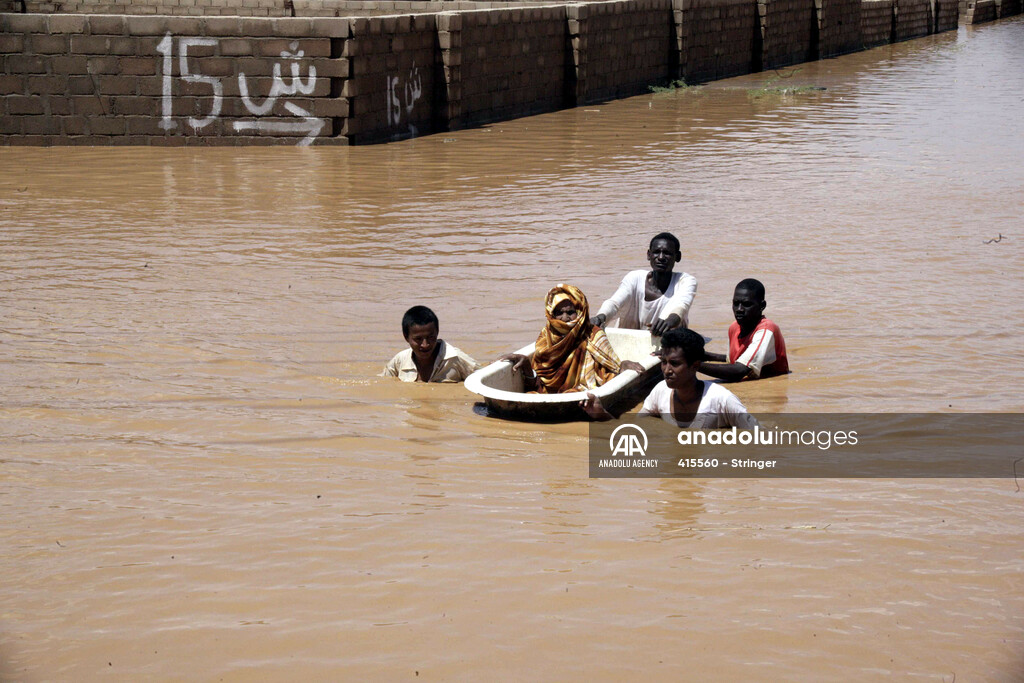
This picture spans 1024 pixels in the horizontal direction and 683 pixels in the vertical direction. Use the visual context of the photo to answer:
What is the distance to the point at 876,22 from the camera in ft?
115

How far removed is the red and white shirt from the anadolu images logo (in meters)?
1.10

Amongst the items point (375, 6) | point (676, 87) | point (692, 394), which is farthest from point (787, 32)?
point (692, 394)

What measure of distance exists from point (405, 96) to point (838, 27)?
61.8 ft

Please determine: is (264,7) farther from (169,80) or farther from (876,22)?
(876,22)

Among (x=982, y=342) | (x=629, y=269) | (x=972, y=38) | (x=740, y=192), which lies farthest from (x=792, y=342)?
(x=972, y=38)

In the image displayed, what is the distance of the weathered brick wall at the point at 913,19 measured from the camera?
1454 inches

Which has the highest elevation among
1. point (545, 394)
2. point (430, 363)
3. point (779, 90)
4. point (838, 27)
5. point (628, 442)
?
point (838, 27)

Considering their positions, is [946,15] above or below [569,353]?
above

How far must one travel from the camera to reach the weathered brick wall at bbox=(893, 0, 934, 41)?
121 ft

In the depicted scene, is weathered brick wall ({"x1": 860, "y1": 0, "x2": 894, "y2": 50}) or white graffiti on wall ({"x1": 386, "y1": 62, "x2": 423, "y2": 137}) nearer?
white graffiti on wall ({"x1": 386, "y1": 62, "x2": 423, "y2": 137})

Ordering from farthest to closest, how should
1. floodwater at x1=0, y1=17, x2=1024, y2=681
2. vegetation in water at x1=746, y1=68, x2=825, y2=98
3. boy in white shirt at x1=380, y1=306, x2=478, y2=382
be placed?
vegetation in water at x1=746, y1=68, x2=825, y2=98 < boy in white shirt at x1=380, y1=306, x2=478, y2=382 < floodwater at x1=0, y1=17, x2=1024, y2=681

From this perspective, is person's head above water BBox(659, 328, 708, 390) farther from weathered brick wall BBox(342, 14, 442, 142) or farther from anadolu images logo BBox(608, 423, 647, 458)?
weathered brick wall BBox(342, 14, 442, 142)

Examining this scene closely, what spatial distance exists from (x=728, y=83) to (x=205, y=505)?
22.0 meters

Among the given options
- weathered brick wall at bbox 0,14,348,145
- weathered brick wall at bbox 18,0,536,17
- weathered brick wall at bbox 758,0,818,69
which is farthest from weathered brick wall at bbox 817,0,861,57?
weathered brick wall at bbox 0,14,348,145
